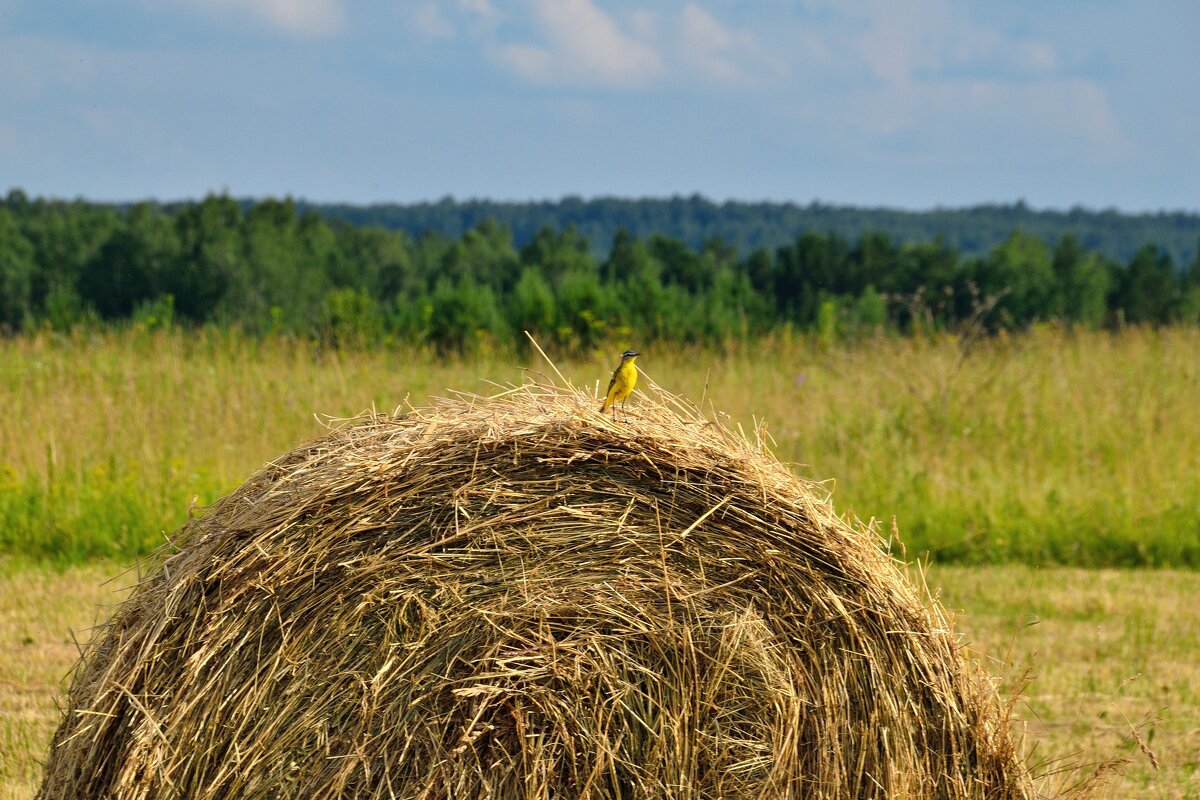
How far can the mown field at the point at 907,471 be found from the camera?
586cm

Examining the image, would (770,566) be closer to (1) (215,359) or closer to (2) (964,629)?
(2) (964,629)

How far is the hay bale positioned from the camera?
333 cm

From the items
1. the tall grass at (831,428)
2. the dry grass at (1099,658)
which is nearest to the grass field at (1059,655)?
the dry grass at (1099,658)

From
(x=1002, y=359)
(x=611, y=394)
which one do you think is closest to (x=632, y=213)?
(x=1002, y=359)

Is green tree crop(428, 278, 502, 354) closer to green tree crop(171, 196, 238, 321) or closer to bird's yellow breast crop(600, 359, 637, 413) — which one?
green tree crop(171, 196, 238, 321)

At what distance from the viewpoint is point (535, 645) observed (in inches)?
134

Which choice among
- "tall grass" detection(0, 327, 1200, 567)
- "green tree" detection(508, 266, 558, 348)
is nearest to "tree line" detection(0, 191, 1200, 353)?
"green tree" detection(508, 266, 558, 348)

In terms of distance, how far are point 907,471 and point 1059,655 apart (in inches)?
118

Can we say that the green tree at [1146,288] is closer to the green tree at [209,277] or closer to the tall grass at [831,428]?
the tall grass at [831,428]

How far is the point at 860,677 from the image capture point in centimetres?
353

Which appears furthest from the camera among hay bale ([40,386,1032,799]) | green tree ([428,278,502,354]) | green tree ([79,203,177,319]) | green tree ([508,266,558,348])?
green tree ([79,203,177,319])

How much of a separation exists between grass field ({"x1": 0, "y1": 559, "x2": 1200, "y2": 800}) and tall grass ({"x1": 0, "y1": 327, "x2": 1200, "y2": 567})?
519 millimetres

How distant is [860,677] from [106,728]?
2188 mm

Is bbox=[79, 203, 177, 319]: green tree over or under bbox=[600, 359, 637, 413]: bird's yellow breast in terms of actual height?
under
